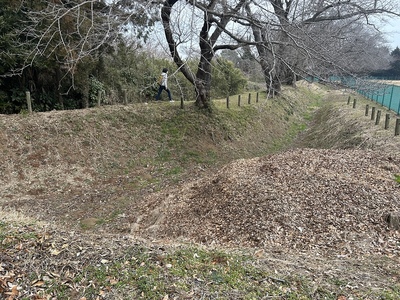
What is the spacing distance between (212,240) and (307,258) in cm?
141

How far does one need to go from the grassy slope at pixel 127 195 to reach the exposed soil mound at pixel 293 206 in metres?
0.72

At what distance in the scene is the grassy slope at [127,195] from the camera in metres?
2.85

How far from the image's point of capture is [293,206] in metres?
4.96

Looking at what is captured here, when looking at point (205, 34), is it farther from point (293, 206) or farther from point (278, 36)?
point (293, 206)

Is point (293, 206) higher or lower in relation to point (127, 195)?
higher

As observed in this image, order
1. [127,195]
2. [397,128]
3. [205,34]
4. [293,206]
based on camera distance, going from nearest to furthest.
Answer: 1. [293,206]
2. [127,195]
3. [397,128]
4. [205,34]

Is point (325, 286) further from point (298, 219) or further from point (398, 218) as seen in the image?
point (398, 218)

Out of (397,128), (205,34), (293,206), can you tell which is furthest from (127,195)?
(397,128)

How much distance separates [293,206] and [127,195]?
3.97m

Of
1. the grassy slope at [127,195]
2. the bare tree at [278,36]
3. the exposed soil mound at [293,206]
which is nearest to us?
the grassy slope at [127,195]

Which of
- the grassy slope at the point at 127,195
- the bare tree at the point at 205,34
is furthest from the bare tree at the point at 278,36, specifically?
the grassy slope at the point at 127,195

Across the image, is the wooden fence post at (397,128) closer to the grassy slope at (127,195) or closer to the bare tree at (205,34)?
the grassy slope at (127,195)

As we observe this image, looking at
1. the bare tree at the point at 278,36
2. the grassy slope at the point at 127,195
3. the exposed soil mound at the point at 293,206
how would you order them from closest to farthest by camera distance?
the grassy slope at the point at 127,195 → the exposed soil mound at the point at 293,206 → the bare tree at the point at 278,36

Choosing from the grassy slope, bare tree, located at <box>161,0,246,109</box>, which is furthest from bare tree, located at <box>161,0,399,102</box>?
the grassy slope
